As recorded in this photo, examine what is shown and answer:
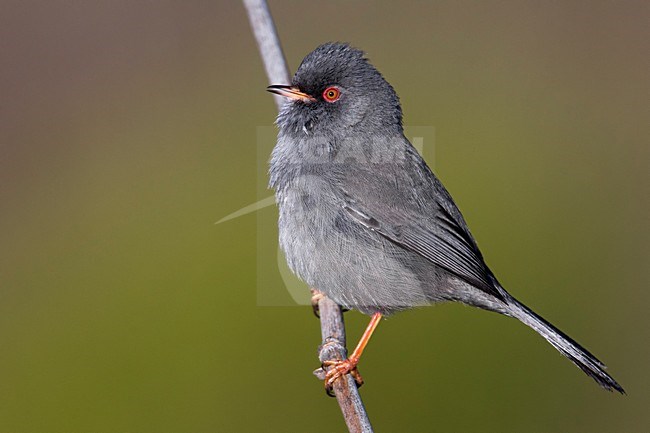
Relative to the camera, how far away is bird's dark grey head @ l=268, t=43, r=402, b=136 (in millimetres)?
4180

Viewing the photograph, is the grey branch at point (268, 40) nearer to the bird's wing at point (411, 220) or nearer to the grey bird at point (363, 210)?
the grey bird at point (363, 210)

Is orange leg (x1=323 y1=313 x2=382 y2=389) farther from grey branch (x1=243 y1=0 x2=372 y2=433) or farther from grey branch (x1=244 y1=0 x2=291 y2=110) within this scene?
grey branch (x1=244 y1=0 x2=291 y2=110)

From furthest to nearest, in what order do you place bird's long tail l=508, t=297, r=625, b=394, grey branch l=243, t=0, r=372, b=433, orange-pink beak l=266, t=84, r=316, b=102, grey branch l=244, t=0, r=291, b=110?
grey branch l=244, t=0, r=291, b=110
orange-pink beak l=266, t=84, r=316, b=102
bird's long tail l=508, t=297, r=625, b=394
grey branch l=243, t=0, r=372, b=433

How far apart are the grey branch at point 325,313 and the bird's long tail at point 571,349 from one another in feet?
3.09

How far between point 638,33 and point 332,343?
20.2 ft

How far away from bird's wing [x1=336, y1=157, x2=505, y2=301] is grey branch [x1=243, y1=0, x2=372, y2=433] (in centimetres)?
60

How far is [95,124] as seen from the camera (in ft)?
24.9

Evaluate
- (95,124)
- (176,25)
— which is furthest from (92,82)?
(176,25)

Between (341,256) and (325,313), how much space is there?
0.49 metres

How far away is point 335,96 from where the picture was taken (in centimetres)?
423

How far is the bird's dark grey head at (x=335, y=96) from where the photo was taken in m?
4.18

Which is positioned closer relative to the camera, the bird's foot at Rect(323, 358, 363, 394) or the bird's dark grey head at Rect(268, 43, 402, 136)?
the bird's foot at Rect(323, 358, 363, 394)

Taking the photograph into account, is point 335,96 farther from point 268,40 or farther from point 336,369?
point 336,369

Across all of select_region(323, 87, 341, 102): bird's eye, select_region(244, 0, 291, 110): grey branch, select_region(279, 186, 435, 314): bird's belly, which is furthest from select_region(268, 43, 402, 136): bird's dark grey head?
select_region(279, 186, 435, 314): bird's belly
